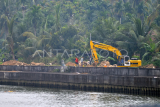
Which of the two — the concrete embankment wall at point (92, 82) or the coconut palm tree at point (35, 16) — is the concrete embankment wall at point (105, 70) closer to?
the concrete embankment wall at point (92, 82)

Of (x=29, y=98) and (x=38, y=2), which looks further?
(x=38, y=2)

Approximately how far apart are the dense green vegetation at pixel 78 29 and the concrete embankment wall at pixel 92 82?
9.15m

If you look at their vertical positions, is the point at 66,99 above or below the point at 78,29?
below

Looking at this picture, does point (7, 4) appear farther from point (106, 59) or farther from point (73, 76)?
point (73, 76)

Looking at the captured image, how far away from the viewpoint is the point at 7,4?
7056 cm

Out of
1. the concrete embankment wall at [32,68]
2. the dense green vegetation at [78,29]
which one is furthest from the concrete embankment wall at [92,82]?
the dense green vegetation at [78,29]

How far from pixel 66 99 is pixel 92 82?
5.31 metres

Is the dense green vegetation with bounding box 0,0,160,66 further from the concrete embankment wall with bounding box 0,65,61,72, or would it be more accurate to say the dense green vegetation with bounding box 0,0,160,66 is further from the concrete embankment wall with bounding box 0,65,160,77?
the concrete embankment wall with bounding box 0,65,61,72

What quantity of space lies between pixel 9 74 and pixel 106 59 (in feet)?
59.5

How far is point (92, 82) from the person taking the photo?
3256cm

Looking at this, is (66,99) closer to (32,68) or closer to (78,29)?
(32,68)

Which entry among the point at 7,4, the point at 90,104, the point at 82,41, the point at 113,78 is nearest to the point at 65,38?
the point at 82,41

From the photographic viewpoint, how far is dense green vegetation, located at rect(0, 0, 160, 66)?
1806 inches

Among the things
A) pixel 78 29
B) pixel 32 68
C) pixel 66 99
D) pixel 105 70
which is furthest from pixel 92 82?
pixel 78 29
